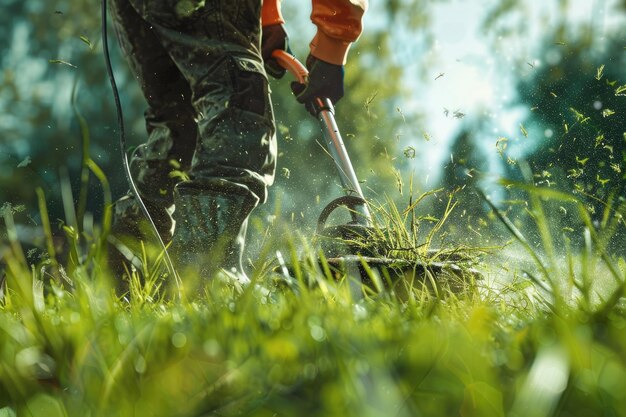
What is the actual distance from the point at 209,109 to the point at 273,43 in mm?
946

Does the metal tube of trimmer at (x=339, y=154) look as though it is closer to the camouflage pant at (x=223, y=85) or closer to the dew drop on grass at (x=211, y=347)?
the camouflage pant at (x=223, y=85)

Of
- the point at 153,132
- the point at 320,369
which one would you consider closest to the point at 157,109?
the point at 153,132

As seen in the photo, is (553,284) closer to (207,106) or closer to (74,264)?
(74,264)

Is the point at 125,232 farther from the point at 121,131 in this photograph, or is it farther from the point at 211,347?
the point at 211,347

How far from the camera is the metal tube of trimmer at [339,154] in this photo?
233 cm

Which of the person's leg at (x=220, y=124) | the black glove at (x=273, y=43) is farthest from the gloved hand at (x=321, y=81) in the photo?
the person's leg at (x=220, y=124)

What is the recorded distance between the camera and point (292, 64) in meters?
2.86

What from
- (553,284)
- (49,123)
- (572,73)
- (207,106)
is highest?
(553,284)

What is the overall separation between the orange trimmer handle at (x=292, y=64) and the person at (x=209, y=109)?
0.04 meters

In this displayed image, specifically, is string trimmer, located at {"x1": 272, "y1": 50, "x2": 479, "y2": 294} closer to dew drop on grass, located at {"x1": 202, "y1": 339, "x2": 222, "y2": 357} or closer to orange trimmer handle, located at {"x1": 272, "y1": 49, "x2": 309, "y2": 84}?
orange trimmer handle, located at {"x1": 272, "y1": 49, "x2": 309, "y2": 84}

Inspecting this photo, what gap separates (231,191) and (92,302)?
4.48 ft

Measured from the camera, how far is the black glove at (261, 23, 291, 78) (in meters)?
2.96

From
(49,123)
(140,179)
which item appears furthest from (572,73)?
(140,179)

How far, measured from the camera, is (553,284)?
0.59 metres
